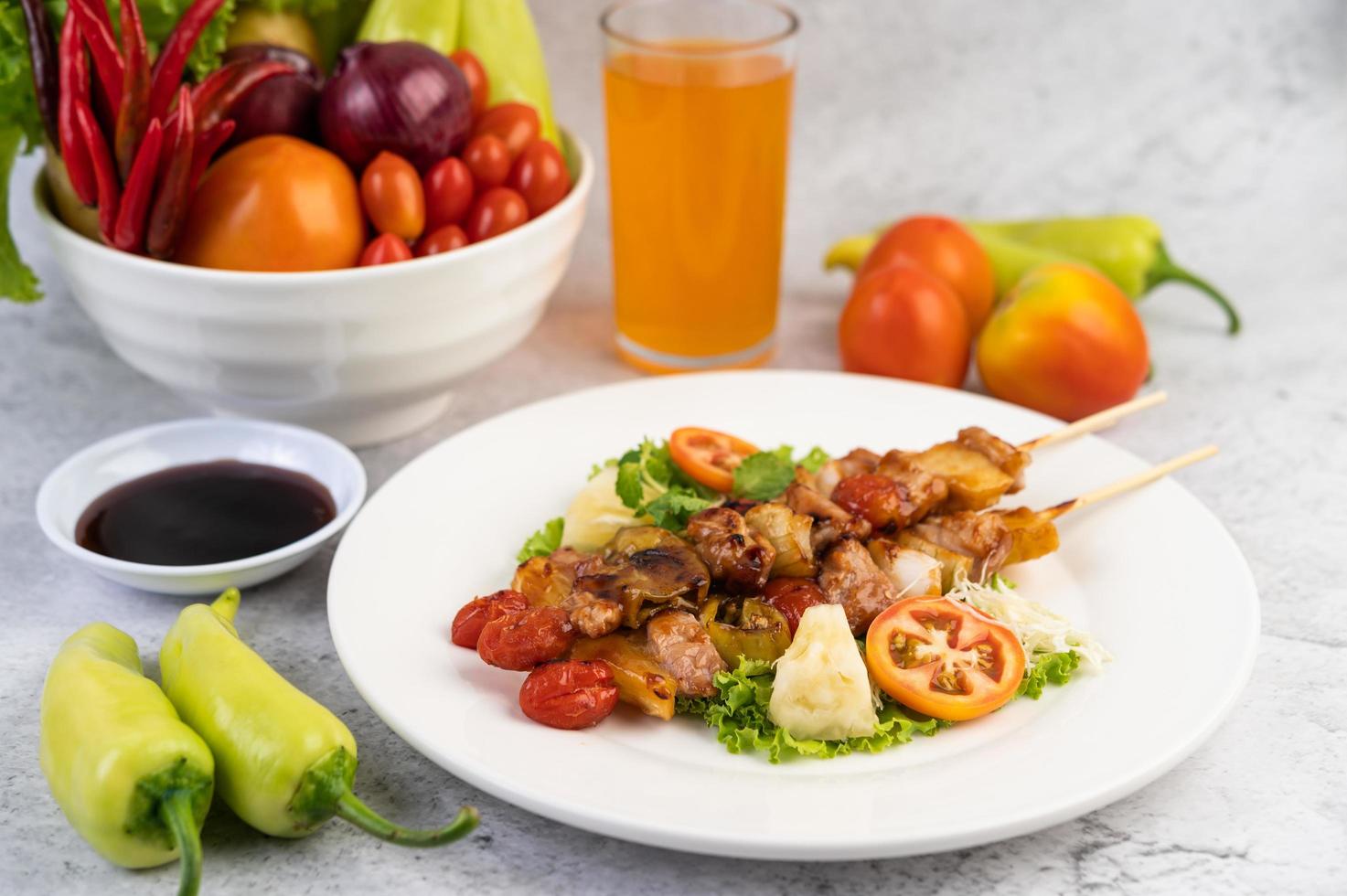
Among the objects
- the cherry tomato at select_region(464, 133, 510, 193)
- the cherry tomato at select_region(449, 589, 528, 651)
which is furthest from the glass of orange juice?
the cherry tomato at select_region(449, 589, 528, 651)

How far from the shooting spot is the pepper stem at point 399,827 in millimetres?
1850

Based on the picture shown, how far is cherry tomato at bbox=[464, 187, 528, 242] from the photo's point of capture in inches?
127

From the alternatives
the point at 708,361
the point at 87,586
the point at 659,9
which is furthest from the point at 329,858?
the point at 659,9

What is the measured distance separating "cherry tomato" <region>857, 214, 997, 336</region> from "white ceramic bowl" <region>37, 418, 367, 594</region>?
168 cm

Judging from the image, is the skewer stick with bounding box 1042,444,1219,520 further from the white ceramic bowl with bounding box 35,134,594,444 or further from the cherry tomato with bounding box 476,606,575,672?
the white ceramic bowl with bounding box 35,134,594,444

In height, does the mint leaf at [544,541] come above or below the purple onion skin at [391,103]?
below

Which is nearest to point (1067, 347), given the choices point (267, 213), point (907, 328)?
point (907, 328)

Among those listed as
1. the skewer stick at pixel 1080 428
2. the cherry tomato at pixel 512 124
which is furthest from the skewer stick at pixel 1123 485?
the cherry tomato at pixel 512 124

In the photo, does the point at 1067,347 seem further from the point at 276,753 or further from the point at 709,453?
the point at 276,753

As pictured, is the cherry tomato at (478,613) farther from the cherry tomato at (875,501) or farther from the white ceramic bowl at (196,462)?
the cherry tomato at (875,501)

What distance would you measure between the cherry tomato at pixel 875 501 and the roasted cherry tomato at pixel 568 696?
2.29 ft

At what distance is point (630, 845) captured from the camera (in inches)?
84.4

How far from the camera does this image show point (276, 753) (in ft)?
6.54

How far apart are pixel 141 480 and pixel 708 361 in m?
1.53
